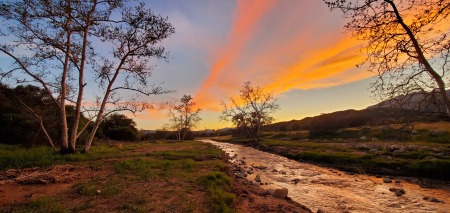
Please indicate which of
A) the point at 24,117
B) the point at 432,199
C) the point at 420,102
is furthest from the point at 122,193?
the point at 24,117

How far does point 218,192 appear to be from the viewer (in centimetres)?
901

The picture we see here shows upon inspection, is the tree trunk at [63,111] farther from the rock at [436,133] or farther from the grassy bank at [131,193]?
the rock at [436,133]

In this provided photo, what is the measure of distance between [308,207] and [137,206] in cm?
638

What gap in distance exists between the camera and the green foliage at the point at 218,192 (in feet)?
24.6

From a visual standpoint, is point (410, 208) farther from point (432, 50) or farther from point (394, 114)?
point (432, 50)

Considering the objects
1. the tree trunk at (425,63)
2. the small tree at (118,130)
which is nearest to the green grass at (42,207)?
the tree trunk at (425,63)

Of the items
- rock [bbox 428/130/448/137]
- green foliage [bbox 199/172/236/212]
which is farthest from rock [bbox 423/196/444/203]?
rock [bbox 428/130/448/137]

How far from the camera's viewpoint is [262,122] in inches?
1967

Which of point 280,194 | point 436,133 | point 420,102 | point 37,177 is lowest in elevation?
point 280,194

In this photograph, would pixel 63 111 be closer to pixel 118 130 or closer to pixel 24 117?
pixel 24 117

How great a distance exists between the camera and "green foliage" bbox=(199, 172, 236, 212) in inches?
296

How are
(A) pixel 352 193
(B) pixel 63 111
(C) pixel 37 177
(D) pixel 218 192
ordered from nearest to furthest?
(D) pixel 218 192, (C) pixel 37 177, (A) pixel 352 193, (B) pixel 63 111

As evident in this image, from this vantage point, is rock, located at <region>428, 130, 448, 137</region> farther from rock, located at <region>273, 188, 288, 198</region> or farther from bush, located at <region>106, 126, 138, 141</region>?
bush, located at <region>106, 126, 138, 141</region>

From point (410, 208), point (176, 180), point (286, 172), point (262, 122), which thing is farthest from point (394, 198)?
point (262, 122)
